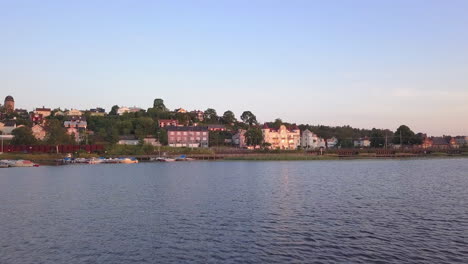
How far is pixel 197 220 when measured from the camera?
3111 centimetres

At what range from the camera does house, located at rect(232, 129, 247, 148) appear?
182 meters

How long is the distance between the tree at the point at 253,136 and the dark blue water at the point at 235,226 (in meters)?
124

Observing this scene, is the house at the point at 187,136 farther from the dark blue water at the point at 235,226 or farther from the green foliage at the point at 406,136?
the dark blue water at the point at 235,226

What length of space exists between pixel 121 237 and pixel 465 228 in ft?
78.8

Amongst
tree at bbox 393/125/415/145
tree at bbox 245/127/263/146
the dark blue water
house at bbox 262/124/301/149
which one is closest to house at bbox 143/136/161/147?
tree at bbox 245/127/263/146

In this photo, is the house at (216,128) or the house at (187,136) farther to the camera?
the house at (216,128)

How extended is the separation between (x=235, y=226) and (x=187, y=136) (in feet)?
471

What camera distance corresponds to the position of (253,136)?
17288 cm

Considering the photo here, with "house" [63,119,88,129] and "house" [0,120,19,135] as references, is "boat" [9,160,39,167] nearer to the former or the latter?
"house" [0,120,19,135]

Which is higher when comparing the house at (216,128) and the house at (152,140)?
the house at (216,128)

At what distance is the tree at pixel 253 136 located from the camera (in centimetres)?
17325

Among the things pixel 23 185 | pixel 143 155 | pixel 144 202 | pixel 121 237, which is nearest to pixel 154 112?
pixel 143 155

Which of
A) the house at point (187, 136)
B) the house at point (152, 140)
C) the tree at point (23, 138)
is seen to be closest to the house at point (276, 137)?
the house at point (187, 136)

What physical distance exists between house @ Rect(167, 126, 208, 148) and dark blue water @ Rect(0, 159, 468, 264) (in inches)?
4710
